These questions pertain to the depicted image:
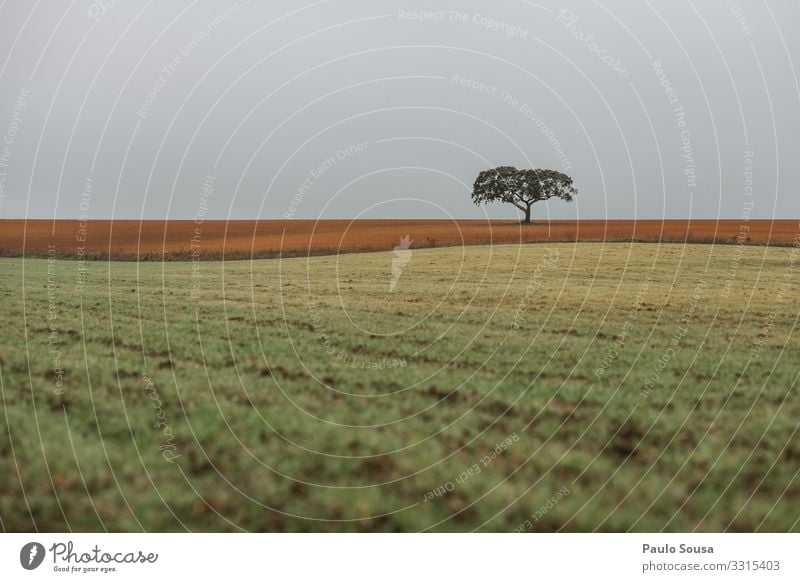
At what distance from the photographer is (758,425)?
1032 centimetres

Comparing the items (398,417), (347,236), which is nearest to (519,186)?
(347,236)

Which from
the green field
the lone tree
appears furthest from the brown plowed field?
the green field

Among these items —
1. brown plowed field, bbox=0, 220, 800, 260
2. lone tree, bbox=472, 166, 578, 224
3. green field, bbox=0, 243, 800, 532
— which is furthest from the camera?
brown plowed field, bbox=0, 220, 800, 260

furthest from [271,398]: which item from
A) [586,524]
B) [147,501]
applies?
[586,524]

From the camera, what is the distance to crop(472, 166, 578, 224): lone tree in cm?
2200

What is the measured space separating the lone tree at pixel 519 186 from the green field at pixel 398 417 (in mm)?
4538

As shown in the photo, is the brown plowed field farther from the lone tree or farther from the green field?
the green field

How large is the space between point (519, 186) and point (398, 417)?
67.1ft

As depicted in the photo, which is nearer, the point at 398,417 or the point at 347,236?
the point at 398,417

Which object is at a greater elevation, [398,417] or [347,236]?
[347,236]

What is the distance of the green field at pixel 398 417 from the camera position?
7.91 metres

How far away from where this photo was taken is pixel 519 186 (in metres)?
28.5

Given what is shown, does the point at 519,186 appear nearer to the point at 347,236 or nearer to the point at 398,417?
the point at 347,236

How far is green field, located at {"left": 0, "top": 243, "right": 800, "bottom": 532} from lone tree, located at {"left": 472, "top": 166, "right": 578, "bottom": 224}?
179 inches
